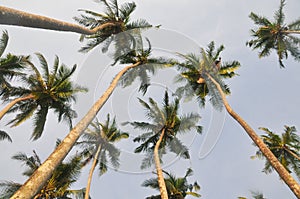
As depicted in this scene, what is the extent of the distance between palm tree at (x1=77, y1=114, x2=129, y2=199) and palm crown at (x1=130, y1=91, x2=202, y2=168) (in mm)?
2630

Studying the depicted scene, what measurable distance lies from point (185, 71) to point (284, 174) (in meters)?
11.5

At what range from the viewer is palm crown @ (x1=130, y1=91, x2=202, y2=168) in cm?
2239

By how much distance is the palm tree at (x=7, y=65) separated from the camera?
19734 millimetres

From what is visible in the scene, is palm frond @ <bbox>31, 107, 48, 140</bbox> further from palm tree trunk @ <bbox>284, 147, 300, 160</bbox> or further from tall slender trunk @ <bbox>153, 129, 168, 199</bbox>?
palm tree trunk @ <bbox>284, 147, 300, 160</bbox>

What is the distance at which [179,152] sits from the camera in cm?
2352

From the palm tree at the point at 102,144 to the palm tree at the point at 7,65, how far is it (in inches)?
283

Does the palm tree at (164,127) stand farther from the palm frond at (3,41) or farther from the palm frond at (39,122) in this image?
the palm frond at (3,41)

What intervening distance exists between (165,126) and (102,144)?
624 centimetres

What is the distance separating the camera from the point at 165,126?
882 inches

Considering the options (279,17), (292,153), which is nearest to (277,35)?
(279,17)

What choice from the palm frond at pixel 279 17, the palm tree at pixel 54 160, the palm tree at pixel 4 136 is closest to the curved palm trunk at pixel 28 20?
the palm tree at pixel 54 160

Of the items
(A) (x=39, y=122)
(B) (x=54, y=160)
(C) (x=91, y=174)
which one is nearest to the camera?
(B) (x=54, y=160)

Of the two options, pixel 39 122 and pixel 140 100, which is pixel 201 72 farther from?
pixel 39 122

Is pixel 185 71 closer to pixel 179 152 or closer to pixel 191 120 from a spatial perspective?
pixel 191 120
